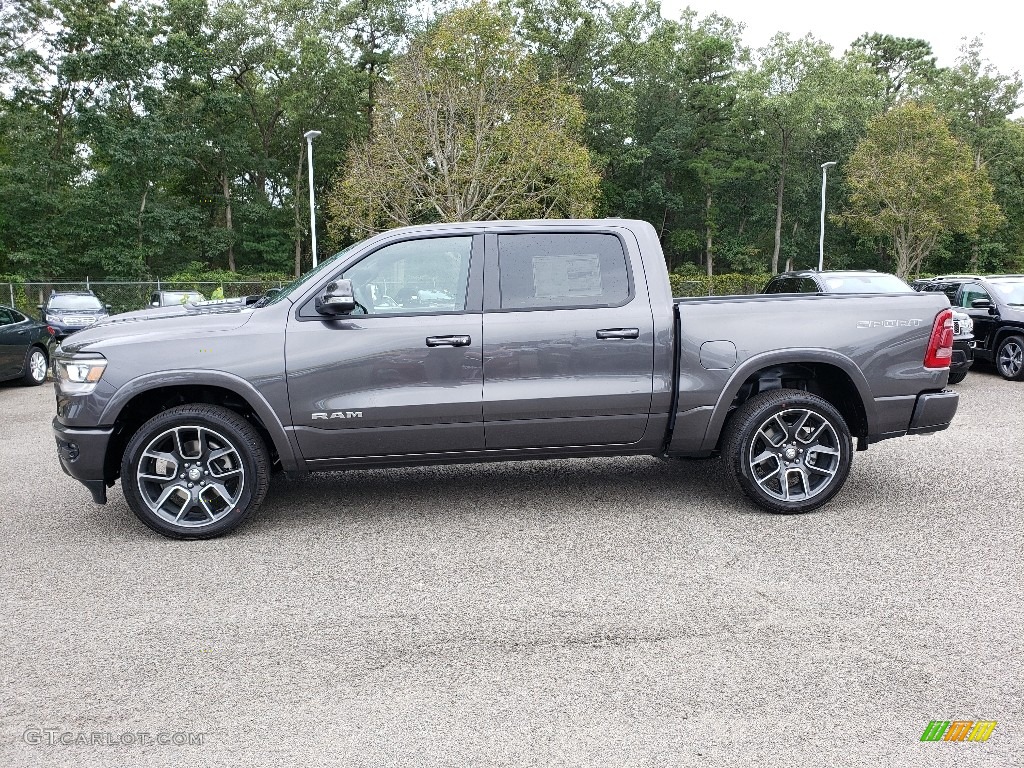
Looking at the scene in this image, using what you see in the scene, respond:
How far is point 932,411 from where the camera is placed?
5.51 metres

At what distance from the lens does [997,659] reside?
3438mm

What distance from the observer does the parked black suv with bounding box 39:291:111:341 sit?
20.5 metres

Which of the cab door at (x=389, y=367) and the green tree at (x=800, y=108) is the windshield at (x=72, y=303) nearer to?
the cab door at (x=389, y=367)

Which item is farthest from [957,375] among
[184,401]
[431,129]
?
[431,129]

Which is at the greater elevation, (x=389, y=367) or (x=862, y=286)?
(x=862, y=286)

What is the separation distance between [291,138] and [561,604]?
5115 cm

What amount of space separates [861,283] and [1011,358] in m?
3.17

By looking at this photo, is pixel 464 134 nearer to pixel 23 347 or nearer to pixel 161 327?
pixel 23 347

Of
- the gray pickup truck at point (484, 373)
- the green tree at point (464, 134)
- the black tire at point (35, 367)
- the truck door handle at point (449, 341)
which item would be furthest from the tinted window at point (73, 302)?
the truck door handle at point (449, 341)

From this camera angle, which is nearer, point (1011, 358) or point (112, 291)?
point (1011, 358)

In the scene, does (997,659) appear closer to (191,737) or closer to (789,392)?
(789,392)

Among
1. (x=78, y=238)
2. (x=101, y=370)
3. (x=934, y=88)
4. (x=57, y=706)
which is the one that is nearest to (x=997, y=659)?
(x=57, y=706)

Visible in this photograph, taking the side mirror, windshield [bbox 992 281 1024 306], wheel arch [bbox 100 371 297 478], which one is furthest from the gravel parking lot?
windshield [bbox 992 281 1024 306]

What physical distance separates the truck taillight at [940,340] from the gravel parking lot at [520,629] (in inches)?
40.9
